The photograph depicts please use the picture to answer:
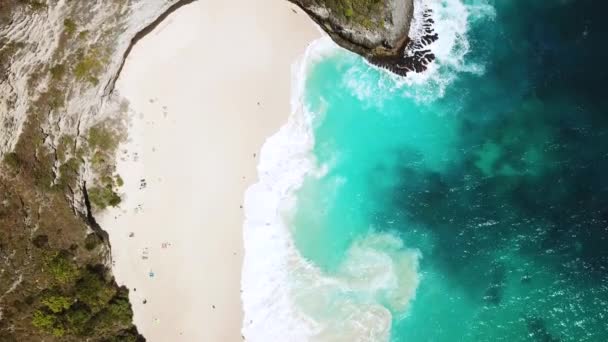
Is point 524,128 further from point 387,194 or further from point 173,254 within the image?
point 173,254

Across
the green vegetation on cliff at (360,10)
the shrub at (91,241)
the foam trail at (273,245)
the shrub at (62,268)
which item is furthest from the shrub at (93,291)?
the green vegetation on cliff at (360,10)

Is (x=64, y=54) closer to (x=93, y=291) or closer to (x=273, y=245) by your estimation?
(x=93, y=291)

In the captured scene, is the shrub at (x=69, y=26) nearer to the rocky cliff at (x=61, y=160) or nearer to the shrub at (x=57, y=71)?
the rocky cliff at (x=61, y=160)

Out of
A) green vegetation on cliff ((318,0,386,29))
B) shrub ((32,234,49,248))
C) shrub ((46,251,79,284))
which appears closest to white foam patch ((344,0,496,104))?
green vegetation on cliff ((318,0,386,29))

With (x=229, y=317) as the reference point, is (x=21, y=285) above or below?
above

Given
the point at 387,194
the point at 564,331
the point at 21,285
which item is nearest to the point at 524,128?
the point at 387,194

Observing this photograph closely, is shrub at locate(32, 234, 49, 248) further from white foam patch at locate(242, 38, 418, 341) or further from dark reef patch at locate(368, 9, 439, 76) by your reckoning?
dark reef patch at locate(368, 9, 439, 76)
